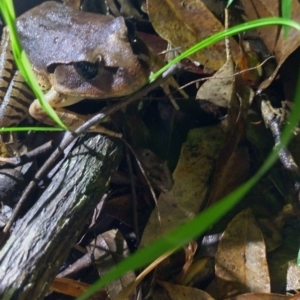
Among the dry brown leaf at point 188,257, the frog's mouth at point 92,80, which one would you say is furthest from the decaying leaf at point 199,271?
the frog's mouth at point 92,80

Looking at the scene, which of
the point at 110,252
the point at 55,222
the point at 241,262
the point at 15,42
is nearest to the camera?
the point at 15,42

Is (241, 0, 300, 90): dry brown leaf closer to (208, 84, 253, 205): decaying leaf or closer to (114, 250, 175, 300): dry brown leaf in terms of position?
(208, 84, 253, 205): decaying leaf

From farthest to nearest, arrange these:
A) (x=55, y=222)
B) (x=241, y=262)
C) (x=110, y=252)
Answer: (x=110, y=252), (x=241, y=262), (x=55, y=222)

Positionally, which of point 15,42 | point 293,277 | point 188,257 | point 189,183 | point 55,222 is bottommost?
point 293,277

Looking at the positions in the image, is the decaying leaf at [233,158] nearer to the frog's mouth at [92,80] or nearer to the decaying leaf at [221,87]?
the decaying leaf at [221,87]

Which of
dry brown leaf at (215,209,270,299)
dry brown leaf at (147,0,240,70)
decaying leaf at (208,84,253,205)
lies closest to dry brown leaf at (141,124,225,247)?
decaying leaf at (208,84,253,205)

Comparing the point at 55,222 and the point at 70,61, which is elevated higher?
the point at 70,61

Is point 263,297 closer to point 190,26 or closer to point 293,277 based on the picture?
point 293,277

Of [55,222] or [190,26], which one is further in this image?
[190,26]

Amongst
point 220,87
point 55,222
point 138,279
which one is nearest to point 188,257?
point 138,279
